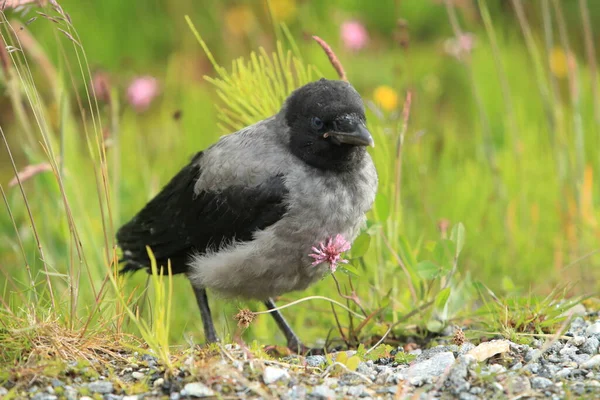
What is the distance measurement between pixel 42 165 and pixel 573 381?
2.57 metres

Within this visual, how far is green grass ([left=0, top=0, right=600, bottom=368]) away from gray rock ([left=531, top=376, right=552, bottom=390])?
0.48m

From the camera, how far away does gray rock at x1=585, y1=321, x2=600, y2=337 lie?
10.5ft

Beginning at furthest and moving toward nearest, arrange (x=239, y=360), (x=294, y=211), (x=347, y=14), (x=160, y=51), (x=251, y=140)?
(x=160, y=51) < (x=347, y=14) < (x=251, y=140) < (x=294, y=211) < (x=239, y=360)

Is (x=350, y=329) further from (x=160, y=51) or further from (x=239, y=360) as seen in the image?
(x=160, y=51)

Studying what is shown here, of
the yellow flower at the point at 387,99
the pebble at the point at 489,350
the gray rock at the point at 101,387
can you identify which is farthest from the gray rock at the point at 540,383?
the yellow flower at the point at 387,99

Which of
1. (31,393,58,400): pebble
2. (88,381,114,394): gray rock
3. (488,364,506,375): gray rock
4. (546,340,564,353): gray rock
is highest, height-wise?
(31,393,58,400): pebble

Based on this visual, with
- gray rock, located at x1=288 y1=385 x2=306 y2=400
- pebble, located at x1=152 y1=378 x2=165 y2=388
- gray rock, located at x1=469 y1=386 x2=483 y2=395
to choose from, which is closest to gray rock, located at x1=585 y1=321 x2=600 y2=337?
gray rock, located at x1=469 y1=386 x2=483 y2=395

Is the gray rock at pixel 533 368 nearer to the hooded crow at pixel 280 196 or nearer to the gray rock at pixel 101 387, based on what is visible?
the hooded crow at pixel 280 196

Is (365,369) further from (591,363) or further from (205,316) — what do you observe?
(205,316)

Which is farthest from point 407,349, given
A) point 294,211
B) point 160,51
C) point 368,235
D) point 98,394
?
point 160,51

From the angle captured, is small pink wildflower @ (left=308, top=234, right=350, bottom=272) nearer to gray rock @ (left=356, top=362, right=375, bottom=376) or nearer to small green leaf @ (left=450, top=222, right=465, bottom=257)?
gray rock @ (left=356, top=362, right=375, bottom=376)

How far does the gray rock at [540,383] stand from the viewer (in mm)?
2661

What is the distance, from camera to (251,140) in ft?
12.4

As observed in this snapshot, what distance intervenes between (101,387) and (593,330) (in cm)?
191
